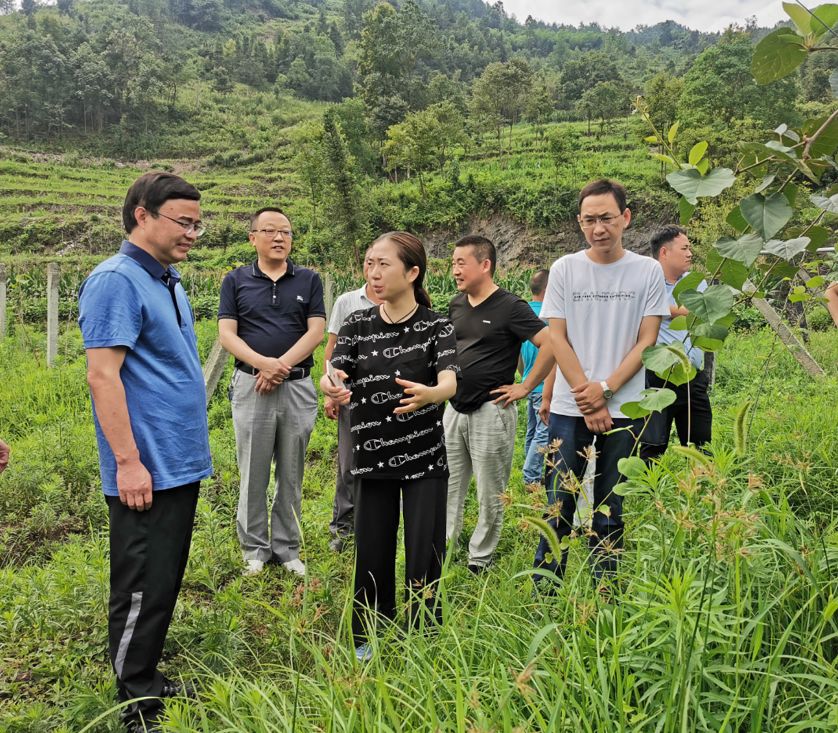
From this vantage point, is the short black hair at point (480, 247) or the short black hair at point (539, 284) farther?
the short black hair at point (539, 284)

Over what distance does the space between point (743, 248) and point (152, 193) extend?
203cm

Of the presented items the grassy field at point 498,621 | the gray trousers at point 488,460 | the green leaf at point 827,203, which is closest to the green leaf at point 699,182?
the green leaf at point 827,203

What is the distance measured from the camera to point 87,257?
27.4 meters

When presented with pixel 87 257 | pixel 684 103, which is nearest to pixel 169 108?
pixel 87 257

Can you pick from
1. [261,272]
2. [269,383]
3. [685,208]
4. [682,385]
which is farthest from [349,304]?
[685,208]

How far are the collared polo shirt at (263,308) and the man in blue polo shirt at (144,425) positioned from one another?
3.77ft

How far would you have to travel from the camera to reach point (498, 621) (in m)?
1.93

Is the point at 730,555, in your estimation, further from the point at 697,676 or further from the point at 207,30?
the point at 207,30

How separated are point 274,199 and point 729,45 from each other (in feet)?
102

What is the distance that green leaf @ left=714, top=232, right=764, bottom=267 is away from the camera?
1073 mm

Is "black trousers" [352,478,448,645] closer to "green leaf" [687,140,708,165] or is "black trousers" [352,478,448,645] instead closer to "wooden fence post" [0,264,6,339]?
"green leaf" [687,140,708,165]

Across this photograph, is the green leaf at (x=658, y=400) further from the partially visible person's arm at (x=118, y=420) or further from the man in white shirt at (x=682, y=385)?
the man in white shirt at (x=682, y=385)

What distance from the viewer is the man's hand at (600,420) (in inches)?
109

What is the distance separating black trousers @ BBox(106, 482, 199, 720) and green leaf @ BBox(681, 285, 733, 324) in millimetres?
1896
